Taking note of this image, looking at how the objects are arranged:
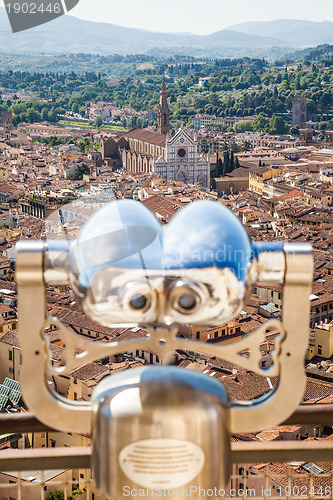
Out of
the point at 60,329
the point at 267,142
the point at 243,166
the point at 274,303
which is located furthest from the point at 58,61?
the point at 60,329

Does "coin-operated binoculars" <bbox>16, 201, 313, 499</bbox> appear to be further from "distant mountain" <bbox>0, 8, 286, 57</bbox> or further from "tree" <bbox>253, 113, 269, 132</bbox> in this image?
"distant mountain" <bbox>0, 8, 286, 57</bbox>

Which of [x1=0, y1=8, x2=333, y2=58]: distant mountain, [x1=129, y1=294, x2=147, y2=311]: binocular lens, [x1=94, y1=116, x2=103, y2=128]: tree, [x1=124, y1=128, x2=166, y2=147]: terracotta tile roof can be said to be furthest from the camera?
[x1=0, y1=8, x2=333, y2=58]: distant mountain

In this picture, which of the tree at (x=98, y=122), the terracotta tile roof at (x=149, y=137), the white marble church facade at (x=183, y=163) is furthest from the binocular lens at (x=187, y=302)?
the tree at (x=98, y=122)

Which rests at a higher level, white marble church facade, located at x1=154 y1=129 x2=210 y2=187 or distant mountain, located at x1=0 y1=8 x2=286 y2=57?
distant mountain, located at x1=0 y1=8 x2=286 y2=57

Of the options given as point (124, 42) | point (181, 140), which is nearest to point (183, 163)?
point (181, 140)

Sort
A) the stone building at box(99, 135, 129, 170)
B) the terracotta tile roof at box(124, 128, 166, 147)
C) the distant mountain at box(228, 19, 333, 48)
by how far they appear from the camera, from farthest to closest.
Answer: the distant mountain at box(228, 19, 333, 48) → the stone building at box(99, 135, 129, 170) → the terracotta tile roof at box(124, 128, 166, 147)

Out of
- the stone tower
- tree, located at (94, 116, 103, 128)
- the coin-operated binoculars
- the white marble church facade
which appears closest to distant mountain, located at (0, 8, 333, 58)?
tree, located at (94, 116, 103, 128)

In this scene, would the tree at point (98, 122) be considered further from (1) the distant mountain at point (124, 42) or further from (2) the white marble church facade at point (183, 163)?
(1) the distant mountain at point (124, 42)

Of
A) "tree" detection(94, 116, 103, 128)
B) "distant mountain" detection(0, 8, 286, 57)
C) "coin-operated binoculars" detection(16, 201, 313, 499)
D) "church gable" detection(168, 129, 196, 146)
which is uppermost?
"distant mountain" detection(0, 8, 286, 57)
